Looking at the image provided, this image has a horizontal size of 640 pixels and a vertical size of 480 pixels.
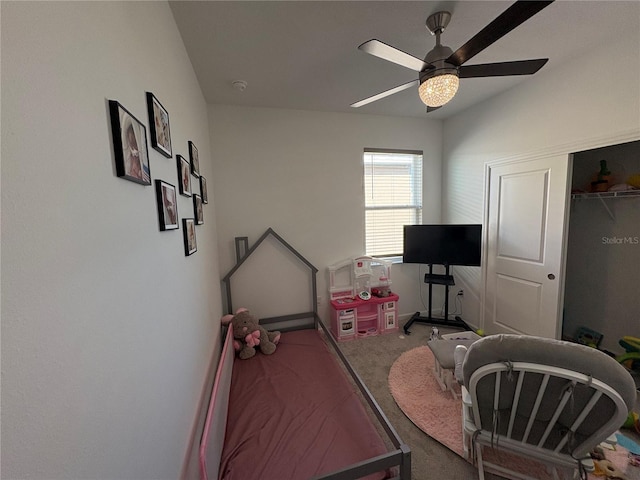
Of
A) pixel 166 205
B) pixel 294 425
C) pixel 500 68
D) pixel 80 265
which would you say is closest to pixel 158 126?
pixel 166 205

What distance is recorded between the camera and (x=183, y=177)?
1400 mm

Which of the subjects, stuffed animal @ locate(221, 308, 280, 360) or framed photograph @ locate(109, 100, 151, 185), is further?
stuffed animal @ locate(221, 308, 280, 360)

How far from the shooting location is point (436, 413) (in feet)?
5.83

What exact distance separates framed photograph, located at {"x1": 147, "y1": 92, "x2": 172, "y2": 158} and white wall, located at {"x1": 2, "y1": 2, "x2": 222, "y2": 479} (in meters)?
0.05

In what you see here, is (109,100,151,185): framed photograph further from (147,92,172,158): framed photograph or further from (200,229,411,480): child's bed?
(200,229,411,480): child's bed

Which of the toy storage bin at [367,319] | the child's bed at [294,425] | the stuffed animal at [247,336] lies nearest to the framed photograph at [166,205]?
the child's bed at [294,425]

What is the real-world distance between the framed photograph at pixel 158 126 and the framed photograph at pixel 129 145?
0.09 meters

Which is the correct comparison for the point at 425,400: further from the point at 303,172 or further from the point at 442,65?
the point at 303,172

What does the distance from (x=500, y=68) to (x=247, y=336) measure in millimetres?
2795

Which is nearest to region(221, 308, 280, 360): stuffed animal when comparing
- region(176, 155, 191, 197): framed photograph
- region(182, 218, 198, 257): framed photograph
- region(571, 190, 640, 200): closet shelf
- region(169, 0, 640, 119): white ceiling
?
region(182, 218, 198, 257): framed photograph

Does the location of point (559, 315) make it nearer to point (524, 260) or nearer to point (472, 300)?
point (524, 260)

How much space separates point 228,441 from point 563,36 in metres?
3.46

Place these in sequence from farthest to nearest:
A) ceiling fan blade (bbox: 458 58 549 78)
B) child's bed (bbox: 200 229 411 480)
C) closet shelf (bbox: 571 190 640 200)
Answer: closet shelf (bbox: 571 190 640 200) → ceiling fan blade (bbox: 458 58 549 78) → child's bed (bbox: 200 229 411 480)

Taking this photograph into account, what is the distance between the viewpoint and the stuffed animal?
2340 millimetres
